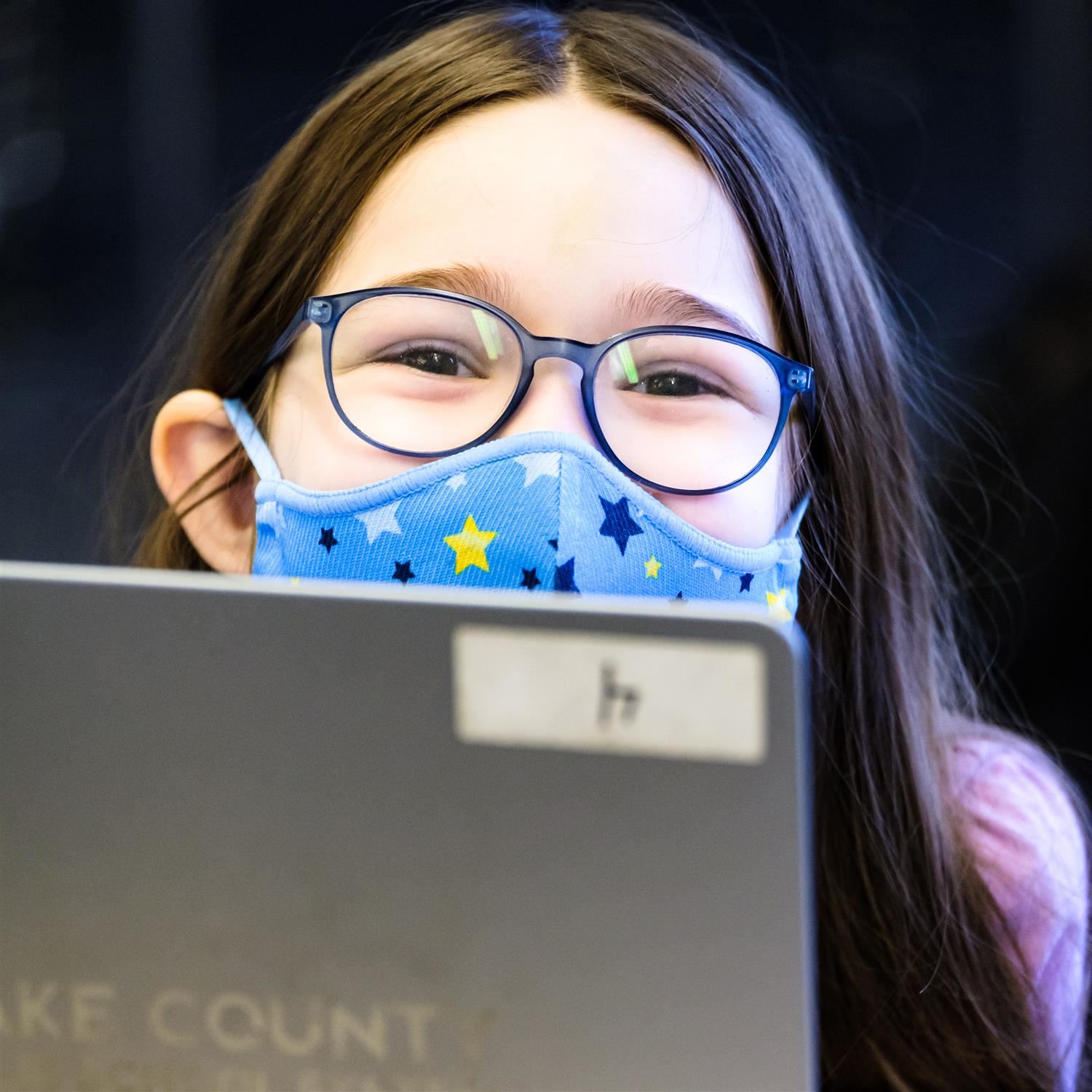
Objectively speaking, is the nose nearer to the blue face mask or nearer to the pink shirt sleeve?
the blue face mask

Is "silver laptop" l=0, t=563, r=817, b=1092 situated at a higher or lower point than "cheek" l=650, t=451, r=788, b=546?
lower

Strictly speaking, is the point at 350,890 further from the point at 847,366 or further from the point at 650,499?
the point at 847,366

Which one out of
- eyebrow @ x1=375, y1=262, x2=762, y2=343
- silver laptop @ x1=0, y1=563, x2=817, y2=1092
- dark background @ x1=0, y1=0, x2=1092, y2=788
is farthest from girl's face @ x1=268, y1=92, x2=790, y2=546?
dark background @ x1=0, y1=0, x2=1092, y2=788

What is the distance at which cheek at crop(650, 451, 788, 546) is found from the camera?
0.75 m

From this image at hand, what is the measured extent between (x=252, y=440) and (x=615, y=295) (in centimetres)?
30

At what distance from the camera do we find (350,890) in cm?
39

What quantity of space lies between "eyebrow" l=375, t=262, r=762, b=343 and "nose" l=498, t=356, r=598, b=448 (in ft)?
0.16

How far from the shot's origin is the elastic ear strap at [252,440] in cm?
82

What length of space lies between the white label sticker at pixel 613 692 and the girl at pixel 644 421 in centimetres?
31

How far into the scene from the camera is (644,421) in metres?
0.76

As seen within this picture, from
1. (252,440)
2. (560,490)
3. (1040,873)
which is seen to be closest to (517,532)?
(560,490)

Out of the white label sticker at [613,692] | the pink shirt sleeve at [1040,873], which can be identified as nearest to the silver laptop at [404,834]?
the white label sticker at [613,692]

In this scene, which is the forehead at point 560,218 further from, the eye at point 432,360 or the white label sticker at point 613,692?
the white label sticker at point 613,692

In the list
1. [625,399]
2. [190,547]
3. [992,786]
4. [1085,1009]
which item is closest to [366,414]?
[625,399]
